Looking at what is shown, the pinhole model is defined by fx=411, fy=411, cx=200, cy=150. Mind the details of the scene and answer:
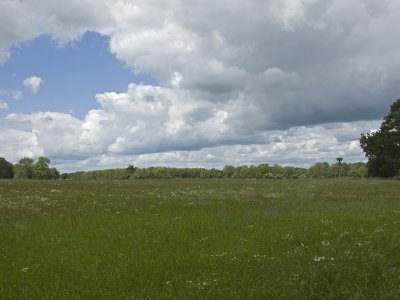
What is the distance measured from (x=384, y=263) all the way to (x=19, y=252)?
32.9 feet

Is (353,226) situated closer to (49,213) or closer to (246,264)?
(246,264)

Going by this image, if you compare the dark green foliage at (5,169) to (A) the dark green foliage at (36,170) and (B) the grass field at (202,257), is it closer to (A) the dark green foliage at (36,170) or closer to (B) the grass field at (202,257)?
(A) the dark green foliage at (36,170)

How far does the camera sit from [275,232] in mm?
13891

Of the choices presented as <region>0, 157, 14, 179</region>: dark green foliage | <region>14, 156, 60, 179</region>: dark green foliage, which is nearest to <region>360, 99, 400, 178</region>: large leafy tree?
<region>14, 156, 60, 179</region>: dark green foliage

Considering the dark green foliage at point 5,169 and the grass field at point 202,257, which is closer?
the grass field at point 202,257

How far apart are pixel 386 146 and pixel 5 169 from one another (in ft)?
478

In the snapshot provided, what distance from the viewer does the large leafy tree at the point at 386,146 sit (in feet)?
228

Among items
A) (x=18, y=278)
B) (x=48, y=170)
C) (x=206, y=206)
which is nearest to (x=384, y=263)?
(x=18, y=278)

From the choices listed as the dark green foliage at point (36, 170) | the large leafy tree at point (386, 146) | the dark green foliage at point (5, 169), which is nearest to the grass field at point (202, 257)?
the large leafy tree at point (386, 146)

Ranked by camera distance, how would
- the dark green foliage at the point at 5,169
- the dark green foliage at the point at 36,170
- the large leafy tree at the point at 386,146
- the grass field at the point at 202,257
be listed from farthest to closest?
the dark green foliage at the point at 5,169, the dark green foliage at the point at 36,170, the large leafy tree at the point at 386,146, the grass field at the point at 202,257

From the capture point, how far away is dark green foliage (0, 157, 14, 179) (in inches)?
6442

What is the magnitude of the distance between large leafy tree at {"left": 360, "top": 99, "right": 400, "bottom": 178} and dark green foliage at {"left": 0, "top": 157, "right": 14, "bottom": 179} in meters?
139

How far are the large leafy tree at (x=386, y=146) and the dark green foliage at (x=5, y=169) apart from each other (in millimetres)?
138554

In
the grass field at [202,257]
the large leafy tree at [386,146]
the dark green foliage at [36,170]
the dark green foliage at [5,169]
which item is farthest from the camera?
the dark green foliage at [5,169]
